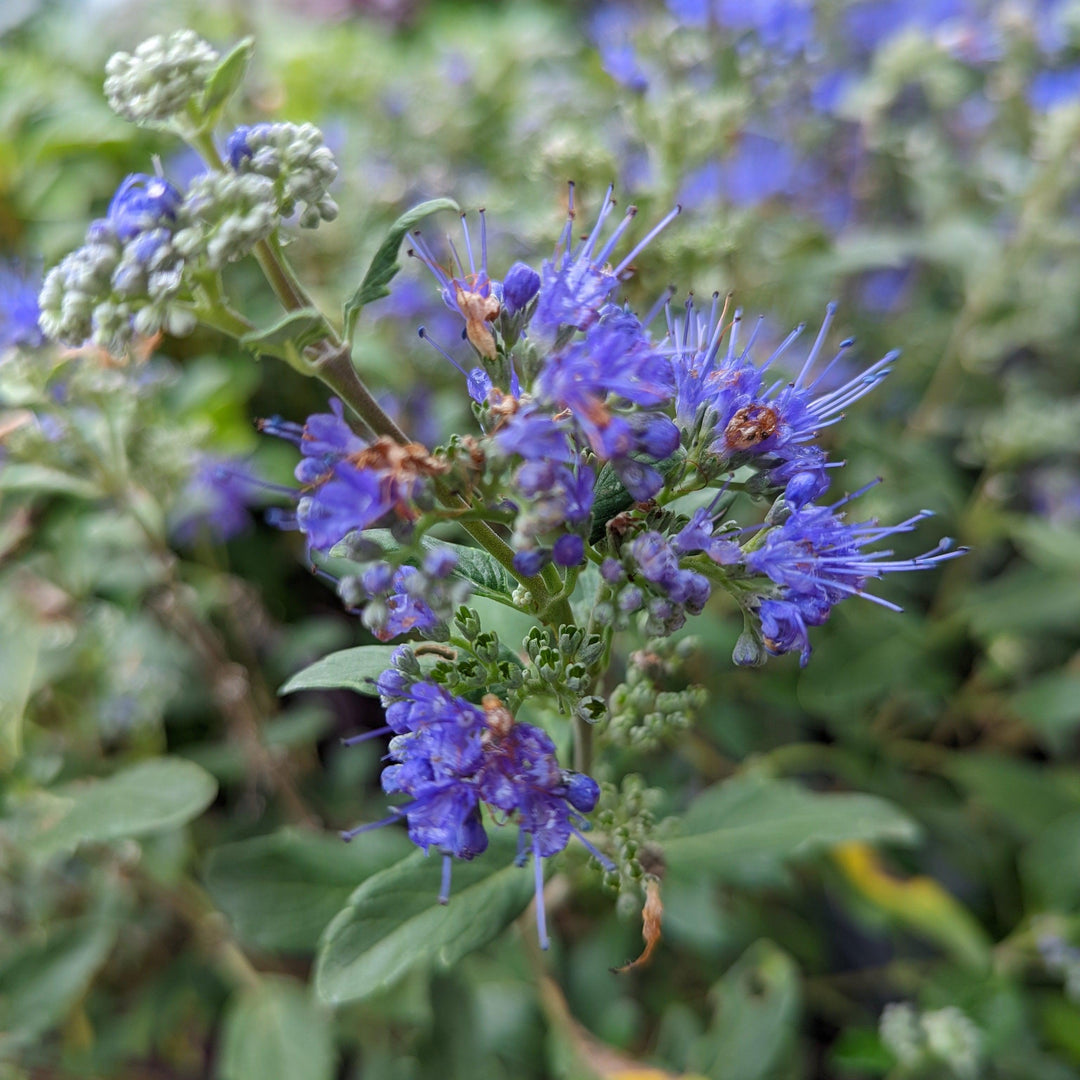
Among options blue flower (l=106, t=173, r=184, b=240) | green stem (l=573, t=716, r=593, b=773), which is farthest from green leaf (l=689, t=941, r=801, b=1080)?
blue flower (l=106, t=173, r=184, b=240)

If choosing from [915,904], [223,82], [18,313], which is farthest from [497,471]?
[915,904]

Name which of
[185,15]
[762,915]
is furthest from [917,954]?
[185,15]

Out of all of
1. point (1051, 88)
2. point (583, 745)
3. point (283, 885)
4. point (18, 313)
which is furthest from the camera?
point (1051, 88)

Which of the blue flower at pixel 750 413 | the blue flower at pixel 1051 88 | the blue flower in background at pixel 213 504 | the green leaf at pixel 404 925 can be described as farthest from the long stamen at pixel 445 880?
the blue flower at pixel 1051 88

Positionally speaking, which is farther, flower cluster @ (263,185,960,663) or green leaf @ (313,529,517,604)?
green leaf @ (313,529,517,604)

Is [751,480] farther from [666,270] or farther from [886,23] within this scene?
[886,23]

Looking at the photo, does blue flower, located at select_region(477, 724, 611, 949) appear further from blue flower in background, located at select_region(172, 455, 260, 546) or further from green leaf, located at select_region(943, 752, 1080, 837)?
green leaf, located at select_region(943, 752, 1080, 837)

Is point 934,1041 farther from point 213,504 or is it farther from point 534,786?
point 213,504
